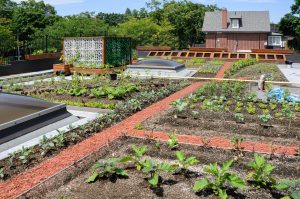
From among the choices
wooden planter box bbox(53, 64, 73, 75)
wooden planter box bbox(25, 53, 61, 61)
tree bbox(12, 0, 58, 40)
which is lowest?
wooden planter box bbox(53, 64, 73, 75)

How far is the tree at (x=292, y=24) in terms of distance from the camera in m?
56.0

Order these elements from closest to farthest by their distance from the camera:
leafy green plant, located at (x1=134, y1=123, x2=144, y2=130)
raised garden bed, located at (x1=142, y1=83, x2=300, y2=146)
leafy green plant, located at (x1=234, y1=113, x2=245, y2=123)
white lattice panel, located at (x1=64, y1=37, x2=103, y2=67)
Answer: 1. raised garden bed, located at (x1=142, y1=83, x2=300, y2=146)
2. leafy green plant, located at (x1=134, y1=123, x2=144, y2=130)
3. leafy green plant, located at (x1=234, y1=113, x2=245, y2=123)
4. white lattice panel, located at (x1=64, y1=37, x2=103, y2=67)

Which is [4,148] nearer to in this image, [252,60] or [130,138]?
[130,138]

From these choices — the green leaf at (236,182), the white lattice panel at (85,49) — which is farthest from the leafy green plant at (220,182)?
the white lattice panel at (85,49)

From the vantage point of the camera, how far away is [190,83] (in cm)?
1691

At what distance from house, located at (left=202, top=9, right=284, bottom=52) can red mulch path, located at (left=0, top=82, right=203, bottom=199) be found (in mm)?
46174

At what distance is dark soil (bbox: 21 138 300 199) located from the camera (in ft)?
17.2

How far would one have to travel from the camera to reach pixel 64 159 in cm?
673

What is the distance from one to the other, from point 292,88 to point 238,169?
34.1 ft

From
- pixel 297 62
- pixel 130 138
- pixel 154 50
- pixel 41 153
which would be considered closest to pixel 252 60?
pixel 297 62

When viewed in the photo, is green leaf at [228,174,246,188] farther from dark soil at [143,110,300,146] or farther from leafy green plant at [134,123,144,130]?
leafy green plant at [134,123,144,130]

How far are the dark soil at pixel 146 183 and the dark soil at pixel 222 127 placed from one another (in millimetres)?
Result: 1354

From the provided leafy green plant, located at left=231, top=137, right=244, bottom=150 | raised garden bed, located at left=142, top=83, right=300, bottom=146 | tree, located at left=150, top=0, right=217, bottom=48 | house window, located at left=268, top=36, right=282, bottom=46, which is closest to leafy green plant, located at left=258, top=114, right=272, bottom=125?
raised garden bed, located at left=142, top=83, right=300, bottom=146

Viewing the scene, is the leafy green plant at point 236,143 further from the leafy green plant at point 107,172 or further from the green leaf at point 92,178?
the green leaf at point 92,178
